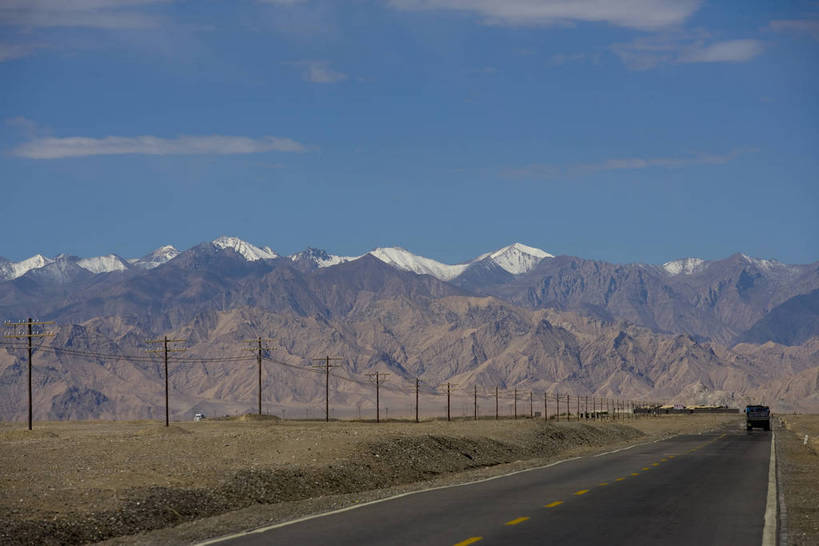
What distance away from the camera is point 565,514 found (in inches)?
960

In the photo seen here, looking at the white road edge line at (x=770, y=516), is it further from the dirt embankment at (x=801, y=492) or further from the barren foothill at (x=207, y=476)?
the barren foothill at (x=207, y=476)

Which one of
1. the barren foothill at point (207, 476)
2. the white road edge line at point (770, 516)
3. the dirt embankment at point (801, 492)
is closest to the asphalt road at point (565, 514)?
the white road edge line at point (770, 516)

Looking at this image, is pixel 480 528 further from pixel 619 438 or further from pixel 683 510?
pixel 619 438

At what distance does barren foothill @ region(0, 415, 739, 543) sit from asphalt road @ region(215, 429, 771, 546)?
208 cm

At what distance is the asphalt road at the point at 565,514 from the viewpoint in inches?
808

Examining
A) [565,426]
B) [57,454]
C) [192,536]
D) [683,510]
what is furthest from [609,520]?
[565,426]

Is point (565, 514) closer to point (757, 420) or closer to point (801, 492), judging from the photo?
point (801, 492)

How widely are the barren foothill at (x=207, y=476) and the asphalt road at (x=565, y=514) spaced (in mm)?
2078

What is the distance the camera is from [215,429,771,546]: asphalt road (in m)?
20.5

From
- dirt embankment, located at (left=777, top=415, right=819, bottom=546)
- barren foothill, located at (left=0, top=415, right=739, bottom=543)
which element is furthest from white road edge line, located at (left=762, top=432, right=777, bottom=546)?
barren foothill, located at (left=0, top=415, right=739, bottom=543)

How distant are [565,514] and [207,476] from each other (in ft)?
36.2

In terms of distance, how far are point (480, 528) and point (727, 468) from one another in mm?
22950

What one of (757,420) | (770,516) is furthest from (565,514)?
(757,420)

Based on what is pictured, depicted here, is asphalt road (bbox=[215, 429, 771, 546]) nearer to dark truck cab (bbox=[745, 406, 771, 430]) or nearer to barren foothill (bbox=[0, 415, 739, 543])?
barren foothill (bbox=[0, 415, 739, 543])
